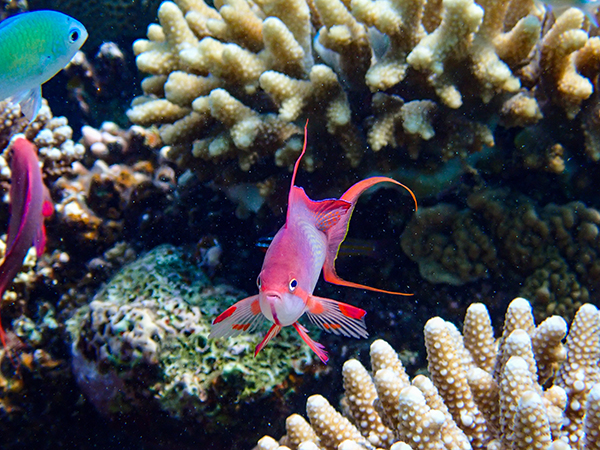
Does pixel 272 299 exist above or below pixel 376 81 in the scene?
below

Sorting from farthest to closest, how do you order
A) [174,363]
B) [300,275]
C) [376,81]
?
1. [174,363]
2. [376,81]
3. [300,275]

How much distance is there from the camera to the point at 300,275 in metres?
1.27

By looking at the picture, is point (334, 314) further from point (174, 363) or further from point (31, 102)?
point (31, 102)

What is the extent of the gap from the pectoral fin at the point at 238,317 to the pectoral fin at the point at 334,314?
20 centimetres

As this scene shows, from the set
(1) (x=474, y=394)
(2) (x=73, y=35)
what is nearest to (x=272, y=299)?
(1) (x=474, y=394)

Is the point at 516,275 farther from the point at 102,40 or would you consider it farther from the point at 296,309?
the point at 102,40

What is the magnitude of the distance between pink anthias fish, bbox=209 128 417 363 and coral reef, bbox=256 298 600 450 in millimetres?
390

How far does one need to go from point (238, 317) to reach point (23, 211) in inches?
59.3

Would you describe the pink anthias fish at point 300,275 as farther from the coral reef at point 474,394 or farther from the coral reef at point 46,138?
the coral reef at point 46,138

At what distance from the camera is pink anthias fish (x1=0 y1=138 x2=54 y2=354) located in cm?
201

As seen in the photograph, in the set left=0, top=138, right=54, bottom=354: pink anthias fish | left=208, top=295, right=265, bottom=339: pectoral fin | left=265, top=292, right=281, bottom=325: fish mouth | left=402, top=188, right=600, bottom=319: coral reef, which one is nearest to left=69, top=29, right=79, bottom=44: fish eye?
left=0, top=138, right=54, bottom=354: pink anthias fish

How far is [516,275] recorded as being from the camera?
265 centimetres

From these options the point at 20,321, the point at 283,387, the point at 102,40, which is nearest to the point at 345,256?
the point at 283,387

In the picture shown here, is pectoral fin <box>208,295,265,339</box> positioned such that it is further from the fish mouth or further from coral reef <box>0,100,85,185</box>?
coral reef <box>0,100,85,185</box>
